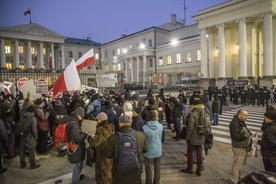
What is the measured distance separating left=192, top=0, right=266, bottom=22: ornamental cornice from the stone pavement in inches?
1096

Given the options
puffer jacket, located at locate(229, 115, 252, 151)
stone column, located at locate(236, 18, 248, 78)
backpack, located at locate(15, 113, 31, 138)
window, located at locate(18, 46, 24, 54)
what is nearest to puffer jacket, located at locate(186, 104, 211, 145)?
puffer jacket, located at locate(229, 115, 252, 151)

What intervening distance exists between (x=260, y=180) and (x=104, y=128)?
8.45 ft

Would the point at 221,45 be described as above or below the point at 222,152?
above

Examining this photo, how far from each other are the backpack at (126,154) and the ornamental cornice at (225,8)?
31143mm

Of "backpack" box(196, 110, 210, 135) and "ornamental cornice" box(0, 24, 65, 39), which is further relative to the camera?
"ornamental cornice" box(0, 24, 65, 39)

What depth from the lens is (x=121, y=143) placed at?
3156 millimetres

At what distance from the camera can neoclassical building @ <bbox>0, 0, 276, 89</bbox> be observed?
27.2 meters

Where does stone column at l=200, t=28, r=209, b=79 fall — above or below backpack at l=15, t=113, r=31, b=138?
above

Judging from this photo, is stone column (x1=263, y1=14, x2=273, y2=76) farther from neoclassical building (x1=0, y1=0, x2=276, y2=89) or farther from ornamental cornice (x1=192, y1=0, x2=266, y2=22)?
ornamental cornice (x1=192, y1=0, x2=266, y2=22)

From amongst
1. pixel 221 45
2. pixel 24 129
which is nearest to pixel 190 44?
pixel 221 45

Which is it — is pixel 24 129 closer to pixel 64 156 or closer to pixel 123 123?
pixel 64 156

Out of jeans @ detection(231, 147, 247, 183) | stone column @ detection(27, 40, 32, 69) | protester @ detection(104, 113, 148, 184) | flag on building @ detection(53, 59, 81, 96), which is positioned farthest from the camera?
stone column @ detection(27, 40, 32, 69)

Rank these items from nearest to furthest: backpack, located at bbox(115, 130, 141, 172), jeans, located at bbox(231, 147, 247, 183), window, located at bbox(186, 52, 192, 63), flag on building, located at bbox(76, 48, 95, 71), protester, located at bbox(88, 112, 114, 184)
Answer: backpack, located at bbox(115, 130, 141, 172) → protester, located at bbox(88, 112, 114, 184) → jeans, located at bbox(231, 147, 247, 183) → flag on building, located at bbox(76, 48, 95, 71) → window, located at bbox(186, 52, 192, 63)

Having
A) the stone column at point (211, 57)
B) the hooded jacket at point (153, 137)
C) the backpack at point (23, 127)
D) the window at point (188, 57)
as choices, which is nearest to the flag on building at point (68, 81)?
the backpack at point (23, 127)
